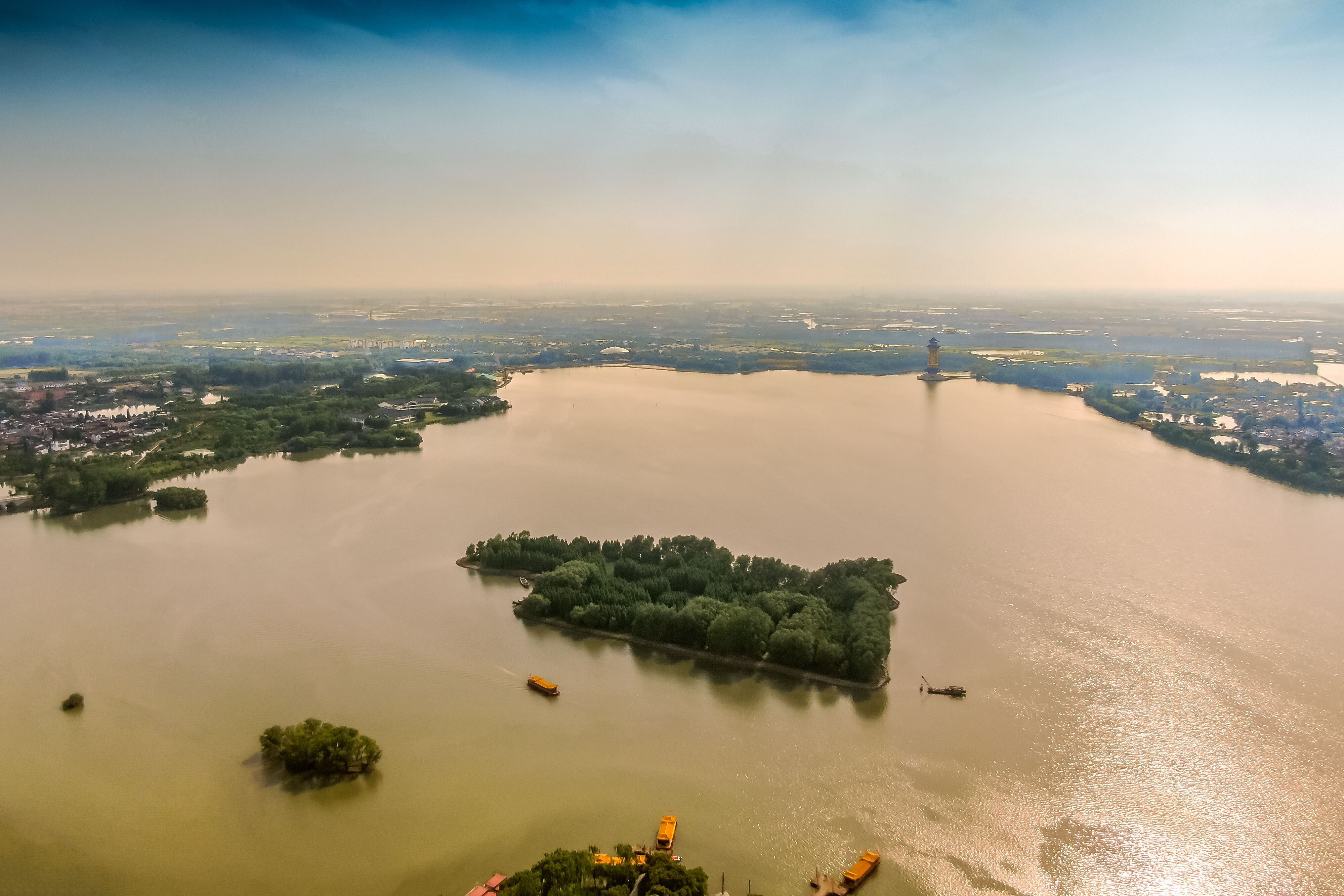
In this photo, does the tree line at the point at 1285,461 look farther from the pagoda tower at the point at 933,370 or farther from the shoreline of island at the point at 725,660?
the pagoda tower at the point at 933,370

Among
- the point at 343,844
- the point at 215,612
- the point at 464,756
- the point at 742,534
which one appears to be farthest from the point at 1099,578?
the point at 215,612

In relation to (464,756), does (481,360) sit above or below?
above

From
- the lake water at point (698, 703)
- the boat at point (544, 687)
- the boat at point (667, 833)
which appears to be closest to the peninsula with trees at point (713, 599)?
the lake water at point (698, 703)

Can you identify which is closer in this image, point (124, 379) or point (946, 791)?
point (946, 791)

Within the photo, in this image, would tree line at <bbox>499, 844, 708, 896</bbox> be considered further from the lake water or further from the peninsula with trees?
the peninsula with trees

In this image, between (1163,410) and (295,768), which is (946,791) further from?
(1163,410)

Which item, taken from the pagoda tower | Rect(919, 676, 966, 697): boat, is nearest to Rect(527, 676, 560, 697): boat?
Rect(919, 676, 966, 697): boat
